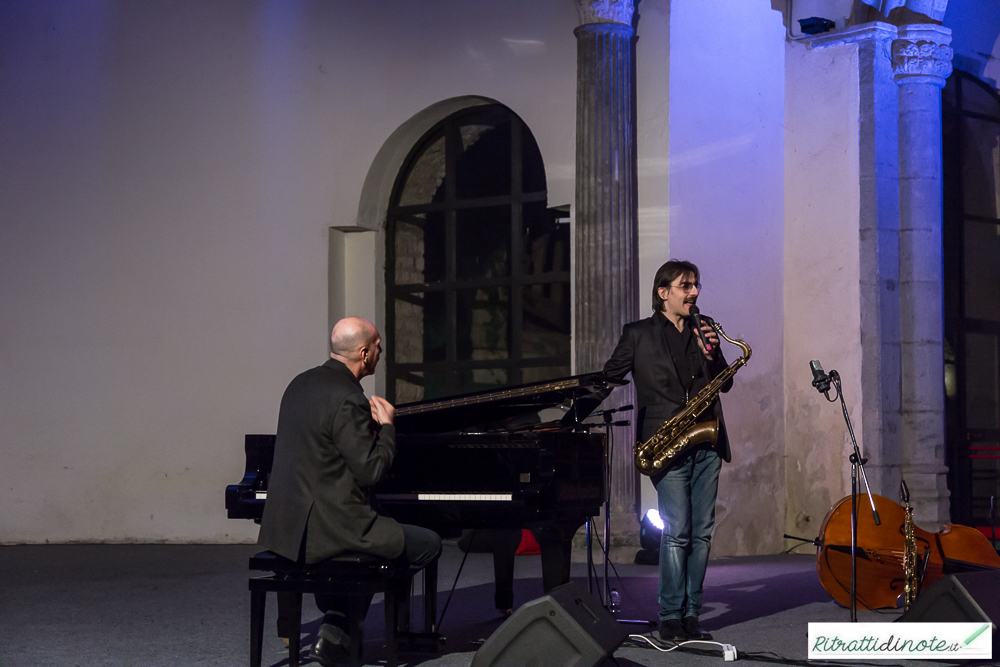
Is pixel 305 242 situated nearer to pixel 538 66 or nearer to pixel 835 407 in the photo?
pixel 538 66

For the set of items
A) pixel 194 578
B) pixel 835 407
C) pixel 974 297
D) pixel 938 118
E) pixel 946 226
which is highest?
pixel 938 118

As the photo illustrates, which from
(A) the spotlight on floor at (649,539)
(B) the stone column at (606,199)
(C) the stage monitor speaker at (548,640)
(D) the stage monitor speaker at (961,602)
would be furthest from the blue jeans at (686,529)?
(B) the stone column at (606,199)

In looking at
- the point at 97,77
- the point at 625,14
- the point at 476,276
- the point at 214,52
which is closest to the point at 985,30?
the point at 625,14

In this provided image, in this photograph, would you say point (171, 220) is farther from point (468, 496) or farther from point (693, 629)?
point (693, 629)

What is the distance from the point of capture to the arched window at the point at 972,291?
31.3 ft

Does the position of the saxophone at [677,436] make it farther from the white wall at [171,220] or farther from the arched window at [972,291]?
the arched window at [972,291]

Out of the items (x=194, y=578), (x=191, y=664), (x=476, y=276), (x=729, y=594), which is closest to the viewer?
(x=191, y=664)

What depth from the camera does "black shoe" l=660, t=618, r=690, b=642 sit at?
4.96m

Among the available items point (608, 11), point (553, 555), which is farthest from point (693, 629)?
point (608, 11)

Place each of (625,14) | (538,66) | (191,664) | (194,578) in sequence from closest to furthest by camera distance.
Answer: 1. (191,664)
2. (194,578)
3. (625,14)
4. (538,66)

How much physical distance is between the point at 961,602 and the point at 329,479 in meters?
2.37

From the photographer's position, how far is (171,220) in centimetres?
997

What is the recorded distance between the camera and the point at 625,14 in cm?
837

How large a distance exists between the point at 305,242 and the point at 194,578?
328cm
